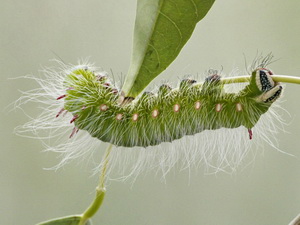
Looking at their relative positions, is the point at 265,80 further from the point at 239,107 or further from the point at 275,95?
the point at 239,107

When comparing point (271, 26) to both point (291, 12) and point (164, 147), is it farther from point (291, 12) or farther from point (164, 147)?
point (164, 147)

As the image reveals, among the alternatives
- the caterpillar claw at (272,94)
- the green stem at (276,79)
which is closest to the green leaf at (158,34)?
the green stem at (276,79)

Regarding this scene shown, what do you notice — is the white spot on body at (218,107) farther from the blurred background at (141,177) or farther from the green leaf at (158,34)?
the blurred background at (141,177)

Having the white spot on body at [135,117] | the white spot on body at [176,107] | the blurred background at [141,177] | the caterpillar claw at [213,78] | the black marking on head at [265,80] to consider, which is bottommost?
the white spot on body at [135,117]

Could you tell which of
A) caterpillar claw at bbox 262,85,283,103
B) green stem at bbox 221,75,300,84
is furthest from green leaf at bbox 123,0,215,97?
caterpillar claw at bbox 262,85,283,103

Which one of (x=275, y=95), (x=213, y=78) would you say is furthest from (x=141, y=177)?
(x=275, y=95)

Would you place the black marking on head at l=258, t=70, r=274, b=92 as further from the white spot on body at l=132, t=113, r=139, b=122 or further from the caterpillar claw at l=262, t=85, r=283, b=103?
the white spot on body at l=132, t=113, r=139, b=122

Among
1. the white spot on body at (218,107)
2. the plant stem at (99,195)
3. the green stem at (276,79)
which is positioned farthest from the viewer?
the white spot on body at (218,107)

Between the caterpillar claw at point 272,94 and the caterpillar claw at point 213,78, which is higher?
the caterpillar claw at point 213,78
